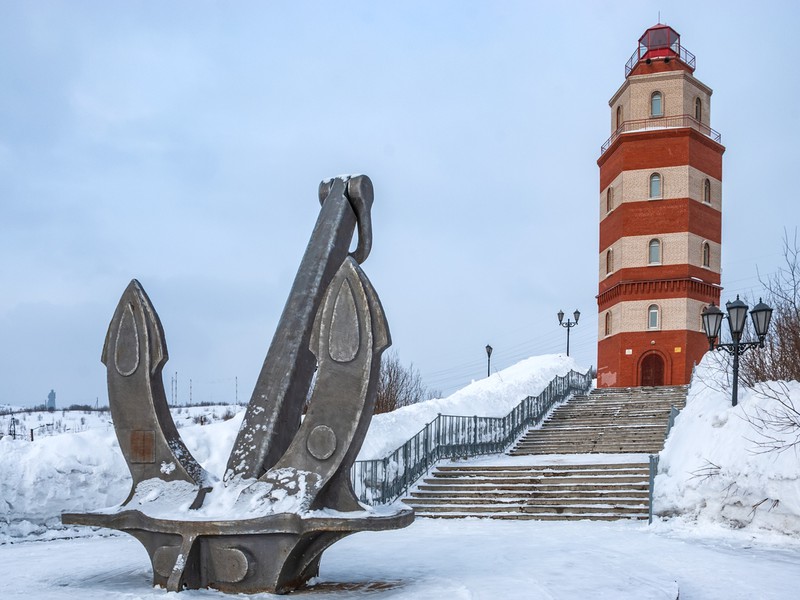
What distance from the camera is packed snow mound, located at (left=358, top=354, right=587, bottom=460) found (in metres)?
16.6

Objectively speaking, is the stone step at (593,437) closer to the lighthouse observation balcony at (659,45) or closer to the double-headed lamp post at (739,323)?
the double-headed lamp post at (739,323)

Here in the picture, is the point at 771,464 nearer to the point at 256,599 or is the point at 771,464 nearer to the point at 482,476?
the point at 482,476

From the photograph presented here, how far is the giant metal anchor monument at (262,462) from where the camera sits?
623cm

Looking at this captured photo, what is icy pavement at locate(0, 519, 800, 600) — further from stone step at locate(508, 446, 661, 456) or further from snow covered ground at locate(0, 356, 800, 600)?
stone step at locate(508, 446, 661, 456)

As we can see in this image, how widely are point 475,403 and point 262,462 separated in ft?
58.9

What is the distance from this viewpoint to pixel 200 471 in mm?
6980

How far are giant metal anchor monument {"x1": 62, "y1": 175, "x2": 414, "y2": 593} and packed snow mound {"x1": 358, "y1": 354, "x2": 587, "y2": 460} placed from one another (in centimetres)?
894

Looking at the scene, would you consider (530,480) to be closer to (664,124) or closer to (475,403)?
(475,403)

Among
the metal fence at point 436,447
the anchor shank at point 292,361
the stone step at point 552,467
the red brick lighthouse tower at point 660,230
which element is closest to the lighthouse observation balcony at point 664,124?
the red brick lighthouse tower at point 660,230

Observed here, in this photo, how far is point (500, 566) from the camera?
7926 millimetres

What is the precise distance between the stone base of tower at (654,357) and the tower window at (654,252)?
8.56 feet

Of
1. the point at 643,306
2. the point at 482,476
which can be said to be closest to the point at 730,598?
the point at 482,476

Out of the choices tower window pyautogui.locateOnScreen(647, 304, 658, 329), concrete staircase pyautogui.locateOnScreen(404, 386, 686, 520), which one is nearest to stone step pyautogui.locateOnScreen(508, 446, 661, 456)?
concrete staircase pyautogui.locateOnScreen(404, 386, 686, 520)

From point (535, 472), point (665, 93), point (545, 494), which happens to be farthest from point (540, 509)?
point (665, 93)
